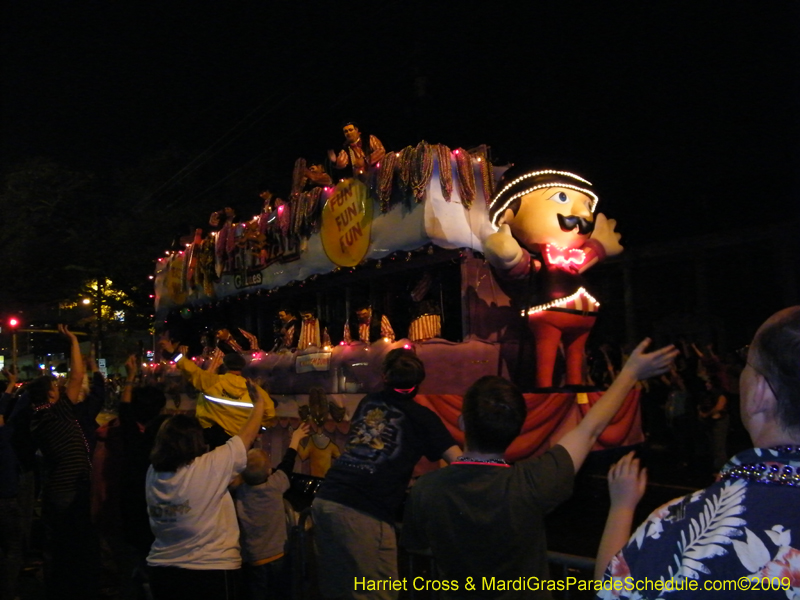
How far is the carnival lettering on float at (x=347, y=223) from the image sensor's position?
27.1 ft

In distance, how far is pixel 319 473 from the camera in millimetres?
7648

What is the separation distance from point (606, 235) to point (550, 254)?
995 mm

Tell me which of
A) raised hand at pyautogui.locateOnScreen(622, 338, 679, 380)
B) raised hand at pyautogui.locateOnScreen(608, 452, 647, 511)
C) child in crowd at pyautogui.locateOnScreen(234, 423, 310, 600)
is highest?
raised hand at pyautogui.locateOnScreen(622, 338, 679, 380)

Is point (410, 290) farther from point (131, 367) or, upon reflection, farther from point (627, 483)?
point (627, 483)

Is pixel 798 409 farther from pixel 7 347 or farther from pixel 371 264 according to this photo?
pixel 7 347

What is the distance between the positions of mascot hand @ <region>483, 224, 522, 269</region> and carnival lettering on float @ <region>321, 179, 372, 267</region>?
1.72 metres

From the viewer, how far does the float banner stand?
870 cm

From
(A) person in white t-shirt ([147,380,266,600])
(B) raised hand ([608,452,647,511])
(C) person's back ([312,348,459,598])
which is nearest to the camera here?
(B) raised hand ([608,452,647,511])

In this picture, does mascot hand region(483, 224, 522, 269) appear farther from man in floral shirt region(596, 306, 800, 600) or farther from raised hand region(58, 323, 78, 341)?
man in floral shirt region(596, 306, 800, 600)

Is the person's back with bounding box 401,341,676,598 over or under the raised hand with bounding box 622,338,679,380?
under

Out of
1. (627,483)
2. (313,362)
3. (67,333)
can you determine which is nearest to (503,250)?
(313,362)

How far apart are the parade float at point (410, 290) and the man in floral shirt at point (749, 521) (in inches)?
211

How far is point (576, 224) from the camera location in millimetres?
7273

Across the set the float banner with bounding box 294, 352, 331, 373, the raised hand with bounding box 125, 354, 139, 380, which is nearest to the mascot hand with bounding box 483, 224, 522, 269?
the float banner with bounding box 294, 352, 331, 373
